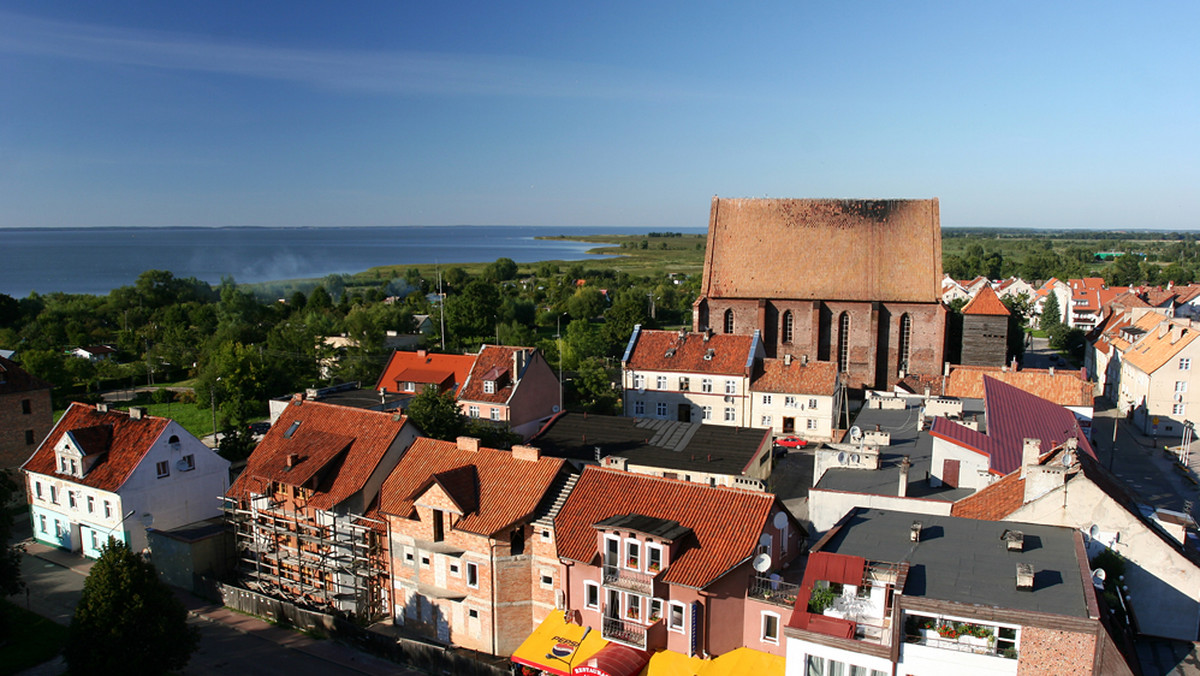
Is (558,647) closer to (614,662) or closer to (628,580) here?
(614,662)

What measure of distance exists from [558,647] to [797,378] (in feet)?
105

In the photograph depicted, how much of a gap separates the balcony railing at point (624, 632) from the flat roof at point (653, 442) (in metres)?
14.1

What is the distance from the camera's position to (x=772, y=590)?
68.9ft

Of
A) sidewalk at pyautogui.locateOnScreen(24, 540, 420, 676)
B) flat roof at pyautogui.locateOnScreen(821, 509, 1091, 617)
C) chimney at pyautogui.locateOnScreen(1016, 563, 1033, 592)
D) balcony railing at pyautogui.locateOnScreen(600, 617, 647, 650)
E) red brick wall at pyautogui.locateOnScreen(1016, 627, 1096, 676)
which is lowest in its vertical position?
sidewalk at pyautogui.locateOnScreen(24, 540, 420, 676)

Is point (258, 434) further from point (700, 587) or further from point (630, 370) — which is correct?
point (700, 587)

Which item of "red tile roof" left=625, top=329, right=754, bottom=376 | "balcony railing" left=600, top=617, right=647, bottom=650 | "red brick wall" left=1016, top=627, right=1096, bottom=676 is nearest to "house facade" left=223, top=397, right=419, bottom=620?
"balcony railing" left=600, top=617, right=647, bottom=650

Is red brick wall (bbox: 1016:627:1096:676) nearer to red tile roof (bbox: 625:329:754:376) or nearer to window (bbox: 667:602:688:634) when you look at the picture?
window (bbox: 667:602:688:634)

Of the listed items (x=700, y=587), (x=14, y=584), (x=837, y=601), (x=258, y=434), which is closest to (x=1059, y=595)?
(x=837, y=601)

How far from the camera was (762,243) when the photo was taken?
209 feet

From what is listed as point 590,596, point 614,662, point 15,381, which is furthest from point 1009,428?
point 15,381

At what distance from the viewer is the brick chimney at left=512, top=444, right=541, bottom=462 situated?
26.6 metres

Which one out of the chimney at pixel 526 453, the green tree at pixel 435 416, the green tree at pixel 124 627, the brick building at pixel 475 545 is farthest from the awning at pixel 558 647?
the green tree at pixel 435 416

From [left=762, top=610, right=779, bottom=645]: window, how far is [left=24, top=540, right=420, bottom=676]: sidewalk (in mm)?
11387

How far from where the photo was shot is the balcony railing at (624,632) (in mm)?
21578
